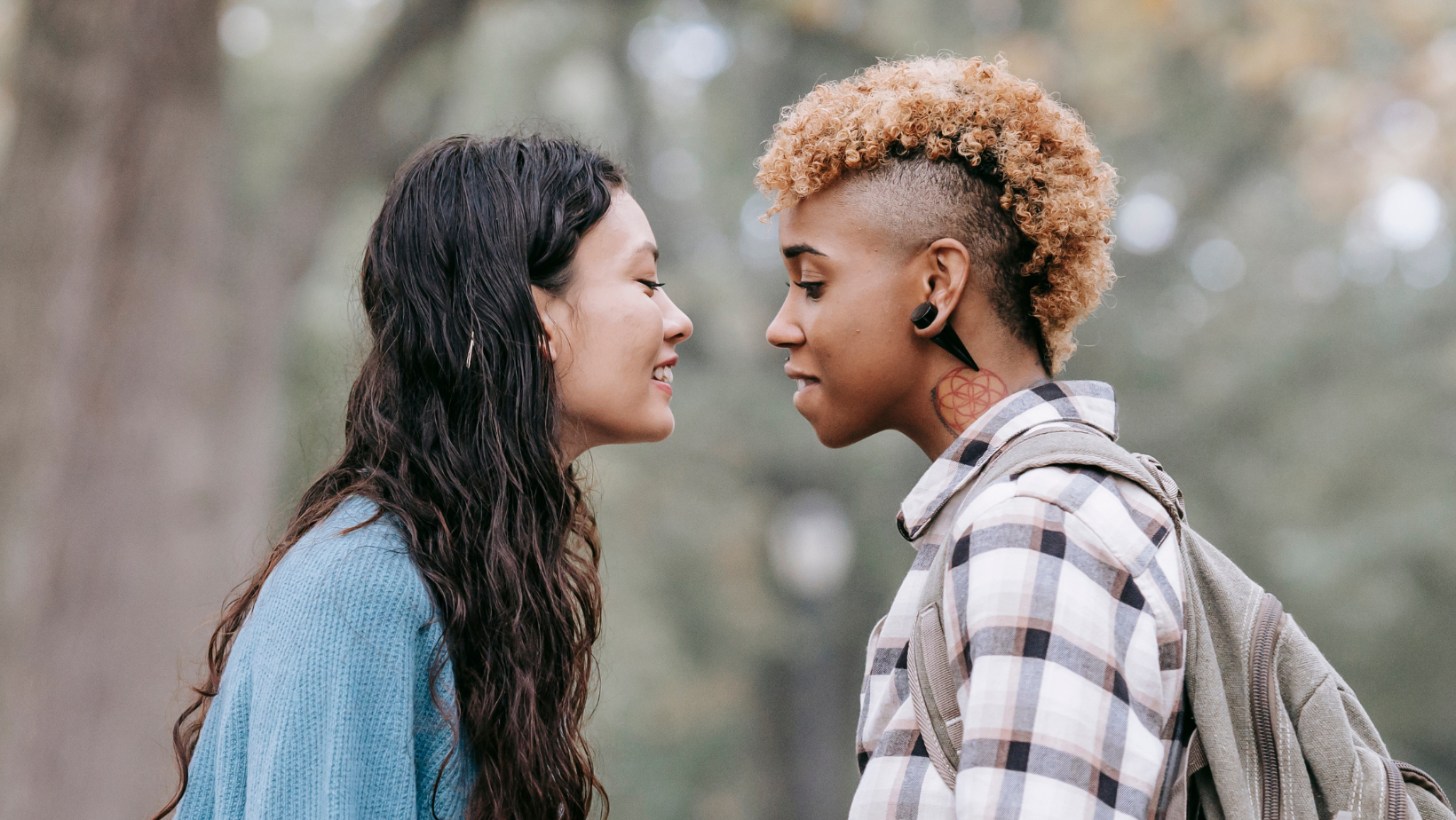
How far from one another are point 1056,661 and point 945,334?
79 centimetres

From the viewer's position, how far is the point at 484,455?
2.21 meters

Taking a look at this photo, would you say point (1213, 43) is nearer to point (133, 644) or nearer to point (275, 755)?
point (133, 644)

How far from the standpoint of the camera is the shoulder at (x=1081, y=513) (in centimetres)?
174

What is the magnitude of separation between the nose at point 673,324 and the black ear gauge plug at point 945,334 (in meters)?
0.56

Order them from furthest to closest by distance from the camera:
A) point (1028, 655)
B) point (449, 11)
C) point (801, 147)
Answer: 1. point (449, 11)
2. point (801, 147)
3. point (1028, 655)

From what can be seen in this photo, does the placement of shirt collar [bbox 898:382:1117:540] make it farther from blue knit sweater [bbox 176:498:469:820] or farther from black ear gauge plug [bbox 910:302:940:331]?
blue knit sweater [bbox 176:498:469:820]

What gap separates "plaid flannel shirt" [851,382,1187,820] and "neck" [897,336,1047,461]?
0.43 metres

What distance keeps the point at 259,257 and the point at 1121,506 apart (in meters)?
7.04

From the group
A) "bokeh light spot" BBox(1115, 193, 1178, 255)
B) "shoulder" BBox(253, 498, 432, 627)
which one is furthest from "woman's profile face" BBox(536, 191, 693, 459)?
"bokeh light spot" BBox(1115, 193, 1178, 255)

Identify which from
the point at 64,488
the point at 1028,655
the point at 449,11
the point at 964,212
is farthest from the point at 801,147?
the point at 449,11

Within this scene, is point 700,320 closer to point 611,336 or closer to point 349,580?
point 611,336

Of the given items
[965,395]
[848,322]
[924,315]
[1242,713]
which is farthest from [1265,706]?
[848,322]

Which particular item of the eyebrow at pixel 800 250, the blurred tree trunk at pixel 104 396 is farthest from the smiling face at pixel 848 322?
the blurred tree trunk at pixel 104 396

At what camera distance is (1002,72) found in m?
2.38
